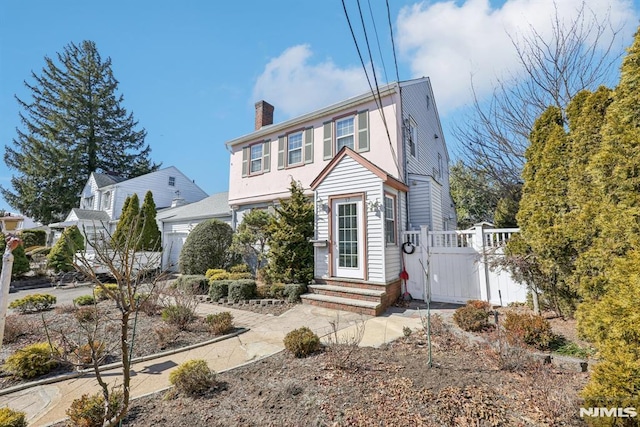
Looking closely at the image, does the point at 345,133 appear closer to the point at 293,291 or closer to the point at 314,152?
the point at 314,152

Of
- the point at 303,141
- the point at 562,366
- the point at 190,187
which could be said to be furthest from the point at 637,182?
the point at 190,187

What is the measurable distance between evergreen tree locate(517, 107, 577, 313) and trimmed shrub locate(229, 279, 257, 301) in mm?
7545

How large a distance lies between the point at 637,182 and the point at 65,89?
46.2 metres

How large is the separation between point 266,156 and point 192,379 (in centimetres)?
1110

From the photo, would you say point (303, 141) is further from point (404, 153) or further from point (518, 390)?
point (518, 390)

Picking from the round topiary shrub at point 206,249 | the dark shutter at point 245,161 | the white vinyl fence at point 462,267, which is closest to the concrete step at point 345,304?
the white vinyl fence at point 462,267

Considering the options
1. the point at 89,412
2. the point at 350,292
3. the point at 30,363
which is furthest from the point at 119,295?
the point at 350,292

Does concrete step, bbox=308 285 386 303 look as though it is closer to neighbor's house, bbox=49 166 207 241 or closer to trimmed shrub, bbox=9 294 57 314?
trimmed shrub, bbox=9 294 57 314

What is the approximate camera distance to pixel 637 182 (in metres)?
3.54

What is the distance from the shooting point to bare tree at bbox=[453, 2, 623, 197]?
30.3 ft

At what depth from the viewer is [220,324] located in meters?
5.68

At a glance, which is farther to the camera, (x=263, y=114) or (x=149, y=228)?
(x=149, y=228)

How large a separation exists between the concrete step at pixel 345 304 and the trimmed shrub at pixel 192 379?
4397 mm

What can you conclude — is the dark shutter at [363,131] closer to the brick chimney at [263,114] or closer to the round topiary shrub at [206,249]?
the brick chimney at [263,114]
